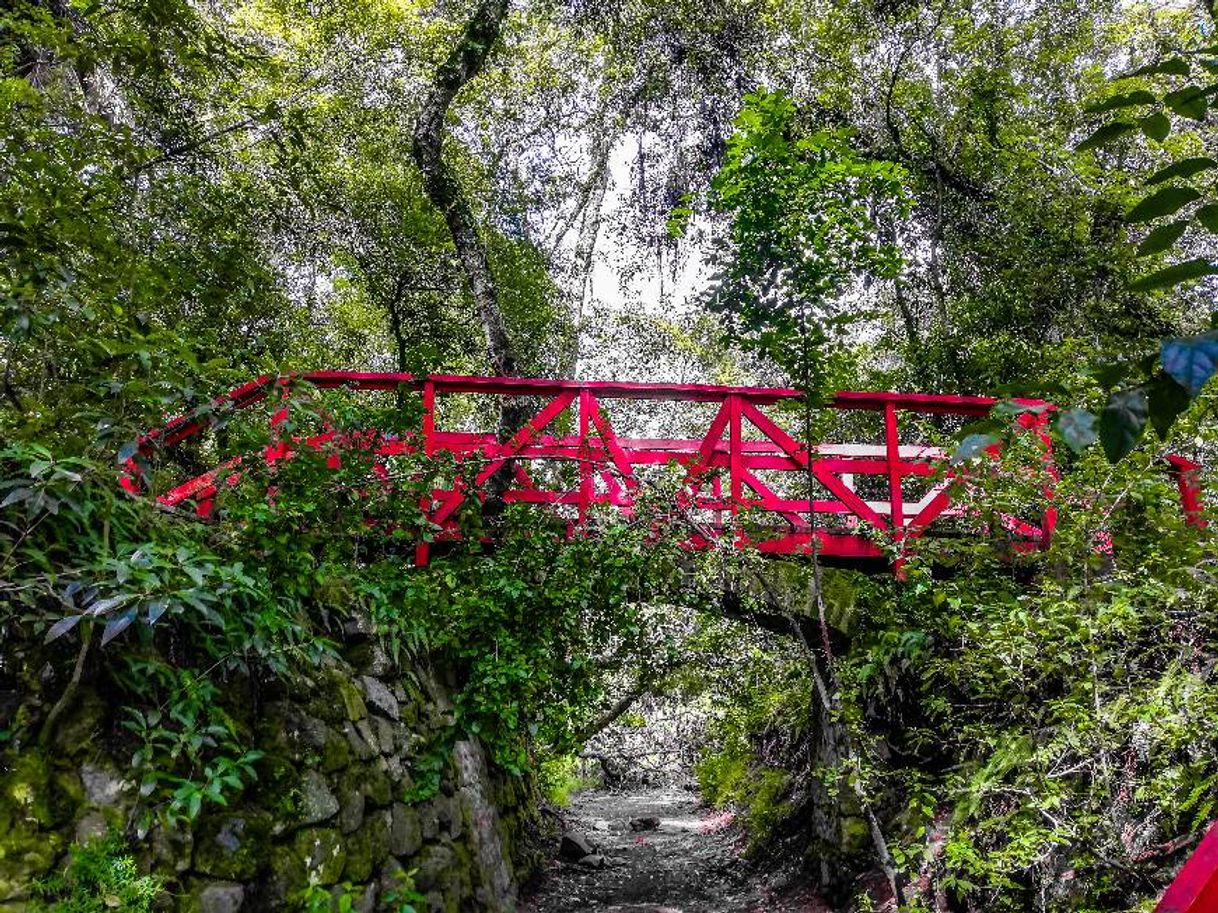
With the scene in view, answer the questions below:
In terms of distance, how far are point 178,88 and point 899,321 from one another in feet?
31.9

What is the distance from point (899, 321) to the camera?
12.1 metres

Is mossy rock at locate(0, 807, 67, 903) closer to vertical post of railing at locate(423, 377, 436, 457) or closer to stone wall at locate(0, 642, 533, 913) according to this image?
stone wall at locate(0, 642, 533, 913)

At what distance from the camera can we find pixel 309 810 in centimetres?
359

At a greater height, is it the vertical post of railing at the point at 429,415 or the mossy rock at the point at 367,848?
the vertical post of railing at the point at 429,415

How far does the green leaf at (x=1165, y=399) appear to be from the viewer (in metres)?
0.78

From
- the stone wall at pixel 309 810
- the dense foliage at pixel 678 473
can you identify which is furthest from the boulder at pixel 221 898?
the dense foliage at pixel 678 473

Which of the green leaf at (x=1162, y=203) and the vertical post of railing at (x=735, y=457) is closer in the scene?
the green leaf at (x=1162, y=203)

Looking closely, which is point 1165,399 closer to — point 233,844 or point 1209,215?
point 1209,215

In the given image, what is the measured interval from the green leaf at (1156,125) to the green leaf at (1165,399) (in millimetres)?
295

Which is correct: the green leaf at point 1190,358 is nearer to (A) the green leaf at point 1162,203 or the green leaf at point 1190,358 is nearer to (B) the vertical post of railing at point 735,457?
(A) the green leaf at point 1162,203

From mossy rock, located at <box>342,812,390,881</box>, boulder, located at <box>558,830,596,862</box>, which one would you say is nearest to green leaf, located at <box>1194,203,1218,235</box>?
mossy rock, located at <box>342,812,390,881</box>

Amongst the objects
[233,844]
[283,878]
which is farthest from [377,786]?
[233,844]

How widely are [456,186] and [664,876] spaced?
734 cm

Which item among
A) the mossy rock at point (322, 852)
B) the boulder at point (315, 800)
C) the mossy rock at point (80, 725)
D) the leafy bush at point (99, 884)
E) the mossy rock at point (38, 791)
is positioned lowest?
the mossy rock at point (322, 852)
